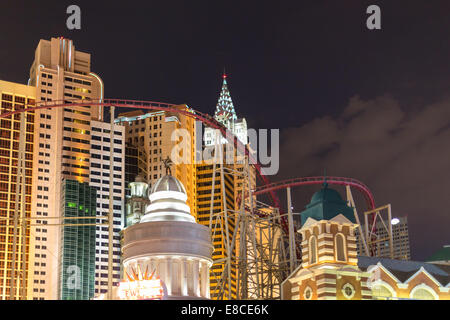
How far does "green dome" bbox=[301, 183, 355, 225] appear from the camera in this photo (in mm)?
44312

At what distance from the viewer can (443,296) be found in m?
47.3

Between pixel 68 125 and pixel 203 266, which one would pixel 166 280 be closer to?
pixel 203 266

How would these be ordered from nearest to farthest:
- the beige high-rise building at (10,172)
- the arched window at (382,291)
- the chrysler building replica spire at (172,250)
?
the chrysler building replica spire at (172,250)
the arched window at (382,291)
the beige high-rise building at (10,172)

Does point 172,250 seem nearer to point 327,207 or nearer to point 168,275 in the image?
point 168,275

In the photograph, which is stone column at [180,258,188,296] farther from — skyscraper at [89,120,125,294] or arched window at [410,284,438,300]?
skyscraper at [89,120,125,294]

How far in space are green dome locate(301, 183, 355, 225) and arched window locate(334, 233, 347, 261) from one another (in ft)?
4.46

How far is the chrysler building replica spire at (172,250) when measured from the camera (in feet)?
141

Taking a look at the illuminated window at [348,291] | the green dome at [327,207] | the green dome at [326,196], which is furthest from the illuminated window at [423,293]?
the green dome at [326,196]

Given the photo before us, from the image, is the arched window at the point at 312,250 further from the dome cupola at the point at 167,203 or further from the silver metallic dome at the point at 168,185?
the silver metallic dome at the point at 168,185

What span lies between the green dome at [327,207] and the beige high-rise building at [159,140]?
78793 millimetres

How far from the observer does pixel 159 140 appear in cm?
12756

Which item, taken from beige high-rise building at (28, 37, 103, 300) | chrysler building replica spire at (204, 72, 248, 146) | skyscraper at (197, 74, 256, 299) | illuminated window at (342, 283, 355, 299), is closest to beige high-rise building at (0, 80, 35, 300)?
beige high-rise building at (28, 37, 103, 300)
